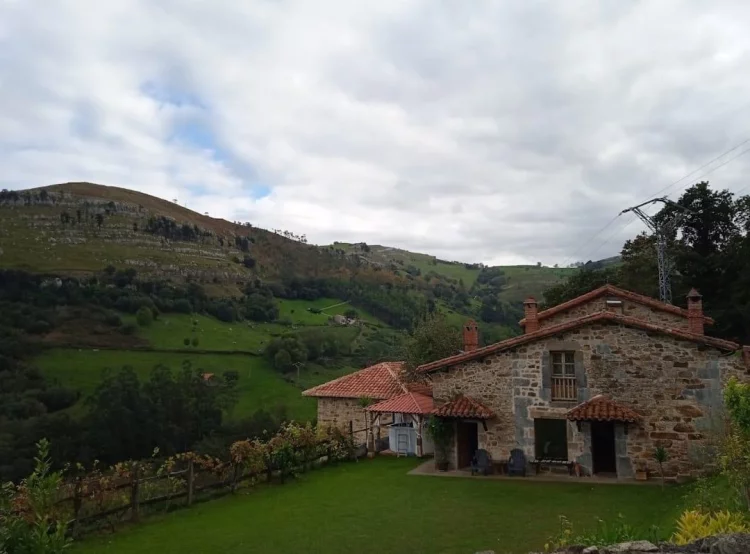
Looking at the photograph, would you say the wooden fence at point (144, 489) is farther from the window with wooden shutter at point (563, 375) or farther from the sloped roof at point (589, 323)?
the window with wooden shutter at point (563, 375)

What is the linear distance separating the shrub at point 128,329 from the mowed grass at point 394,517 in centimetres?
6282

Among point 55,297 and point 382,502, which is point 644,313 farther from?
point 55,297

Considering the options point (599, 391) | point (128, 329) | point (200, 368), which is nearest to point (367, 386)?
point (599, 391)

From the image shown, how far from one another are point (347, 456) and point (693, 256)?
Result: 2545cm

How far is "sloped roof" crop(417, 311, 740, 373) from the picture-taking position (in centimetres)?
1614

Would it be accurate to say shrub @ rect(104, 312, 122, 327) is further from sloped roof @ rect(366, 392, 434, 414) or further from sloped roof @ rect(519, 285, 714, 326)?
sloped roof @ rect(519, 285, 714, 326)

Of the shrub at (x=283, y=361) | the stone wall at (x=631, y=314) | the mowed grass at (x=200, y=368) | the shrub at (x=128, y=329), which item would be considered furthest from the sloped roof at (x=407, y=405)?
the shrub at (x=128, y=329)

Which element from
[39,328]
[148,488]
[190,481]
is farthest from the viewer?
[39,328]

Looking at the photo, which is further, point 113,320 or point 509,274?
point 509,274

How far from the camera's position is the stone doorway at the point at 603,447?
18.8 meters

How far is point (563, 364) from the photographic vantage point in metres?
17.8

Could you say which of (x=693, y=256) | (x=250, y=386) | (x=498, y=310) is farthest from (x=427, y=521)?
(x=498, y=310)

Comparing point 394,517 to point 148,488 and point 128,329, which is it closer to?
point 148,488

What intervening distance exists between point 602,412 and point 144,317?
232ft
